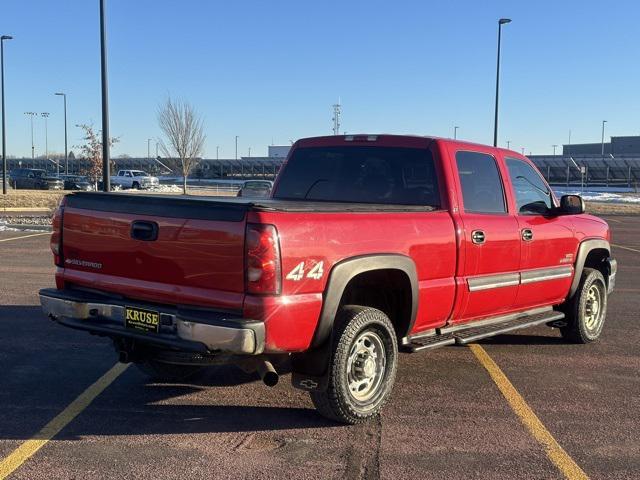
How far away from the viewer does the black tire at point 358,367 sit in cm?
441

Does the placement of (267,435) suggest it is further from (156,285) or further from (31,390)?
(31,390)

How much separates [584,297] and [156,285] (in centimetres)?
468

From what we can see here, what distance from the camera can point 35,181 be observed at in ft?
157

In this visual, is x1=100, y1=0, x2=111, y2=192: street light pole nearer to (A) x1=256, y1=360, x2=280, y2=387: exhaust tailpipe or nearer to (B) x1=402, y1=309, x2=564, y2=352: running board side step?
(B) x1=402, y1=309, x2=564, y2=352: running board side step

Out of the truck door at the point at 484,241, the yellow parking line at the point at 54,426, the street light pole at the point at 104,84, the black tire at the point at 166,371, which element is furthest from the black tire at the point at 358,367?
the street light pole at the point at 104,84

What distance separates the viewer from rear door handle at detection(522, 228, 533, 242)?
598 centimetres

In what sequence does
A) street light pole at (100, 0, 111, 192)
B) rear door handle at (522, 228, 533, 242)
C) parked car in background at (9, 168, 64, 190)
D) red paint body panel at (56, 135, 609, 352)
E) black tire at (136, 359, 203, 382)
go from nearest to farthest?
red paint body panel at (56, 135, 609, 352) → black tire at (136, 359, 203, 382) → rear door handle at (522, 228, 533, 242) → street light pole at (100, 0, 111, 192) → parked car in background at (9, 168, 64, 190)

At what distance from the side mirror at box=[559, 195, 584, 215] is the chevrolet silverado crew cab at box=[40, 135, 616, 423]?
16mm

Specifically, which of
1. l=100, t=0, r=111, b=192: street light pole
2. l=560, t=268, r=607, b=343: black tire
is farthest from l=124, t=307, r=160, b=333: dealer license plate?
Result: l=100, t=0, r=111, b=192: street light pole

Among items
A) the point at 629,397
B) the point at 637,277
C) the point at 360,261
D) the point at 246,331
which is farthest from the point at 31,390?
the point at 637,277

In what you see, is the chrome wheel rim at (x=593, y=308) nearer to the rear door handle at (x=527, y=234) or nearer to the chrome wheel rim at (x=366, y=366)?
the rear door handle at (x=527, y=234)

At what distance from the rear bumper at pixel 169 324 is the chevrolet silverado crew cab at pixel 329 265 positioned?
10mm

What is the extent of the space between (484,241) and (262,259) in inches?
92.4

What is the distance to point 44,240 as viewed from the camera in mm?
16141
